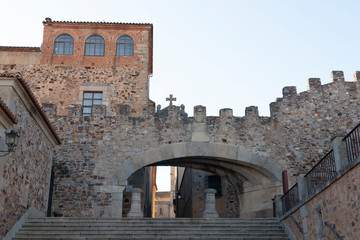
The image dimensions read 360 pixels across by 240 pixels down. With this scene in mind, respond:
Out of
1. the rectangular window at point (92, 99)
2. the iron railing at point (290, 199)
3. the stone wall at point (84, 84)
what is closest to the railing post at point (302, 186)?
the iron railing at point (290, 199)

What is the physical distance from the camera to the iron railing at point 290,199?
12.6 m

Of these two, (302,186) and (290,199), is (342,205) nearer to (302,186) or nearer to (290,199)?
(302,186)

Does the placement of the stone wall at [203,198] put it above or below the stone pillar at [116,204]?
above

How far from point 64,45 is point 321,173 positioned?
1385cm

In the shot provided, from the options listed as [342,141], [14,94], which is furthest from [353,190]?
[14,94]

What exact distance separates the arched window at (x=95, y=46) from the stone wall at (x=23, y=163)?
22.7 ft

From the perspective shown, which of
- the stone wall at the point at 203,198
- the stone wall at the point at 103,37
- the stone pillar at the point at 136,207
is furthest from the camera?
the stone wall at the point at 203,198

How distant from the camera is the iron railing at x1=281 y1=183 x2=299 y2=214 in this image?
12648 mm

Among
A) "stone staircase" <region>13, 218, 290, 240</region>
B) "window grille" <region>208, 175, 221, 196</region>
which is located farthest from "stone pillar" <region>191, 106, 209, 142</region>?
"window grille" <region>208, 175, 221, 196</region>

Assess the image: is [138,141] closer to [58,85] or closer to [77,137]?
[77,137]

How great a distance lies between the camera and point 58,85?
786 inches

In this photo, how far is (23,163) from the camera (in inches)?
475

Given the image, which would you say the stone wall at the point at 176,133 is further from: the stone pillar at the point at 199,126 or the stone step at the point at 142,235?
the stone step at the point at 142,235

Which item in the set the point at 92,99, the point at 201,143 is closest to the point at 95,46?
the point at 92,99
